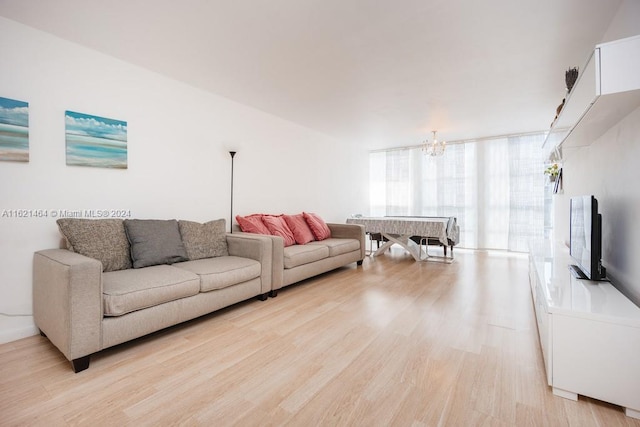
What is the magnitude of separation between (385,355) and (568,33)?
2866 millimetres

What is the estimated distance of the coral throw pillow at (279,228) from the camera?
3.86 metres

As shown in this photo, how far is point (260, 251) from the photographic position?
2994 millimetres

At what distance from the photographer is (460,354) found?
1.96 m

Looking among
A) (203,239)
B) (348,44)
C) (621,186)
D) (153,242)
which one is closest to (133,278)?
(153,242)

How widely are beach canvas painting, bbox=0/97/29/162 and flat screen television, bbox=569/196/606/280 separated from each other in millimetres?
4034

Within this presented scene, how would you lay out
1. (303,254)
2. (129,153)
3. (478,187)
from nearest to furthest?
(129,153) < (303,254) < (478,187)

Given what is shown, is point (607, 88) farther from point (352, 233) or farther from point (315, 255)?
point (352, 233)

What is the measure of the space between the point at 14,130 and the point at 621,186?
4.37 meters

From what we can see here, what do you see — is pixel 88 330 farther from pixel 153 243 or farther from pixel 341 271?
pixel 341 271

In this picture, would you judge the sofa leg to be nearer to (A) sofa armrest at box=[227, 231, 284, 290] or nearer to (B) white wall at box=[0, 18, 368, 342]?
(B) white wall at box=[0, 18, 368, 342]

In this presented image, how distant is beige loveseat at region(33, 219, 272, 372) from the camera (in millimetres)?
1762

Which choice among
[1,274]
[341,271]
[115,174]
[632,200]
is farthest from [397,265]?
[1,274]

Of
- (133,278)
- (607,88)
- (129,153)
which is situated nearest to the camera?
(607,88)

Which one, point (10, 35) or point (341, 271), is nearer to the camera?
point (10, 35)
